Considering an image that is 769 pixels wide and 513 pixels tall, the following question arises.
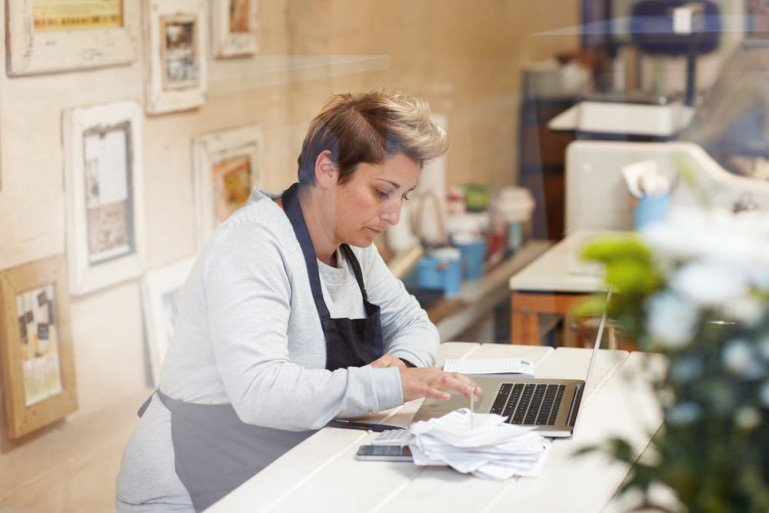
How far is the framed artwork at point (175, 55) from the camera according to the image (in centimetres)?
272

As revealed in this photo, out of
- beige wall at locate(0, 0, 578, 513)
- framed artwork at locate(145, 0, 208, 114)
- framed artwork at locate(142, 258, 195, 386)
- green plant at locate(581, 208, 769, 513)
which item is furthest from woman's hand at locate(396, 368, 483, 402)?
framed artwork at locate(145, 0, 208, 114)

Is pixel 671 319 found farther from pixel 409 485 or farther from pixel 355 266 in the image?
pixel 355 266

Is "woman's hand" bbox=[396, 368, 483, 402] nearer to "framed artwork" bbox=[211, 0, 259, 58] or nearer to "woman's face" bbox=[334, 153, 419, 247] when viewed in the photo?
"woman's face" bbox=[334, 153, 419, 247]

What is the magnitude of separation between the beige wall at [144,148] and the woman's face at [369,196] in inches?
26.5

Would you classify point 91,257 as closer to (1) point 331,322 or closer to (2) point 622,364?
(1) point 331,322

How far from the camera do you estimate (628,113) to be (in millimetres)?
3693

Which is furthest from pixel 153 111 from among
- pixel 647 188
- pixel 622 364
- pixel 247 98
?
pixel 647 188

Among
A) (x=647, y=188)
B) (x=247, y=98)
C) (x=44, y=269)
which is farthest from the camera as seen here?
(x=647, y=188)

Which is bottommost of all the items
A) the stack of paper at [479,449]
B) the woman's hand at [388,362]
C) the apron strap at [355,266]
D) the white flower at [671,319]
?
the stack of paper at [479,449]

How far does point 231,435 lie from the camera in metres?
1.96

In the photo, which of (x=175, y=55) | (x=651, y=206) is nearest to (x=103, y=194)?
(x=175, y=55)

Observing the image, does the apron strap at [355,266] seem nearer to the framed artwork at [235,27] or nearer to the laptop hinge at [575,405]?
the laptop hinge at [575,405]

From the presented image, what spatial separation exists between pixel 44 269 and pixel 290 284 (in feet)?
2.81

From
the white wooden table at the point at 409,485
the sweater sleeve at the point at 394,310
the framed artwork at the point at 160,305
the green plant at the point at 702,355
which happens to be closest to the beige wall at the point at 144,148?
the framed artwork at the point at 160,305
